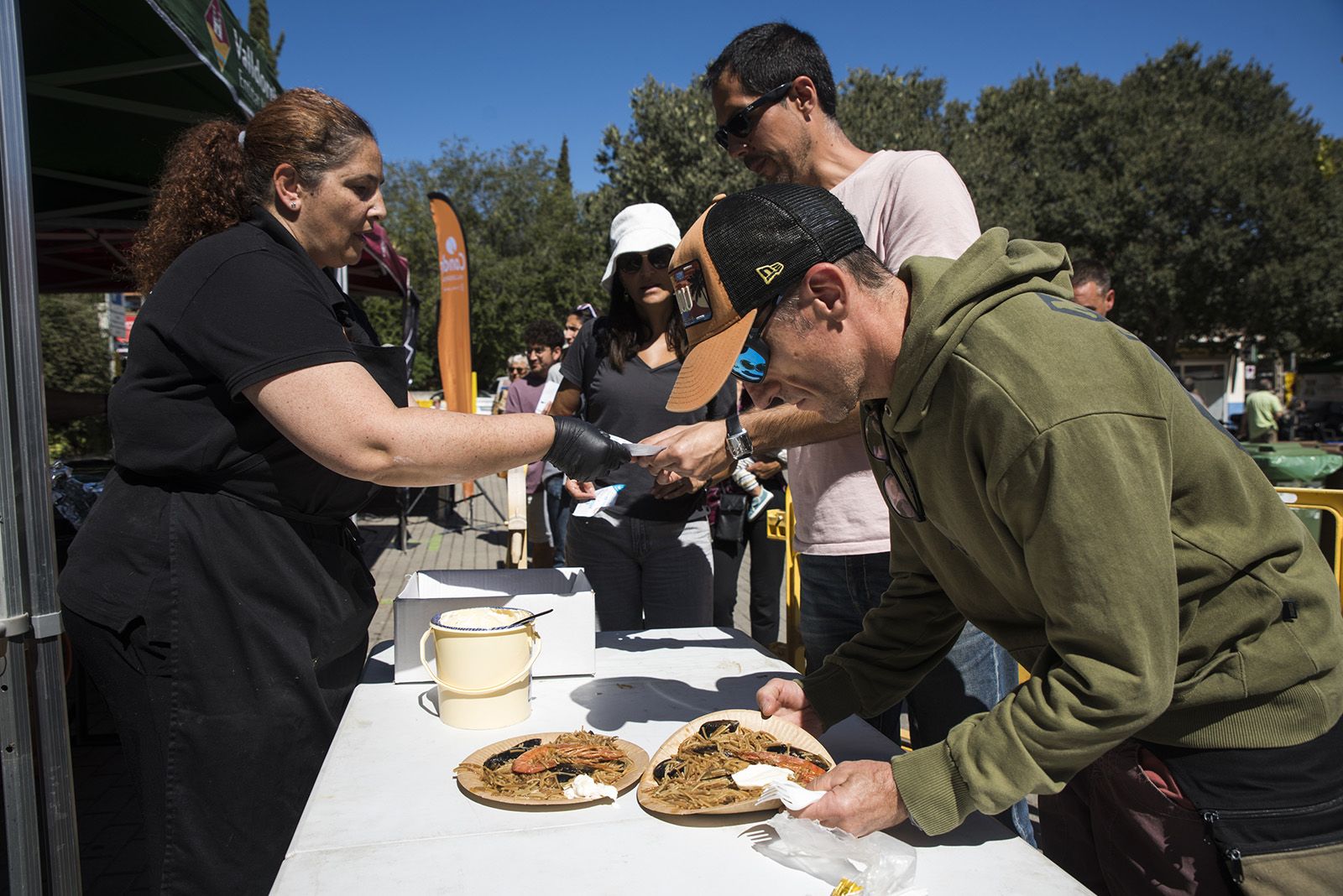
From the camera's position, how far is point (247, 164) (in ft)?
6.42

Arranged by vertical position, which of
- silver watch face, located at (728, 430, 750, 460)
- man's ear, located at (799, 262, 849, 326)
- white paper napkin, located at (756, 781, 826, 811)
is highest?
man's ear, located at (799, 262, 849, 326)

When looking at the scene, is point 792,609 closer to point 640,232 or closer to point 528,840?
point 640,232

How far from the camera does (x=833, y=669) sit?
1.69 metres

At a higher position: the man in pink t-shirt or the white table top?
the man in pink t-shirt

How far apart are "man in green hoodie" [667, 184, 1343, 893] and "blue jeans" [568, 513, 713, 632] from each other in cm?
155

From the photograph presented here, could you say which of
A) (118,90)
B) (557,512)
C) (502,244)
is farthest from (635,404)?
(502,244)

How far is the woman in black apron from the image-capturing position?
166cm

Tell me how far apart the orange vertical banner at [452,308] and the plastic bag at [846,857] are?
8017 mm

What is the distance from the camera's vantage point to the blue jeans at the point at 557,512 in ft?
18.7

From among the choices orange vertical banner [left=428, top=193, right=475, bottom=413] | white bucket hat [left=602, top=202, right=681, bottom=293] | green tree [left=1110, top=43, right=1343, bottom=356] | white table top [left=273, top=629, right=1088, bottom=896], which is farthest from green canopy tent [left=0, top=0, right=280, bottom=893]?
green tree [left=1110, top=43, right=1343, bottom=356]

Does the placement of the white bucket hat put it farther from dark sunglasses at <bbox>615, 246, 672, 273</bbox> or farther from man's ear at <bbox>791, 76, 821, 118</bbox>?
man's ear at <bbox>791, 76, 821, 118</bbox>

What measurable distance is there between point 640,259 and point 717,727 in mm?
2069

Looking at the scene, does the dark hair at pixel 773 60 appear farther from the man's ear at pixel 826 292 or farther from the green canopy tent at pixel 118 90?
the green canopy tent at pixel 118 90

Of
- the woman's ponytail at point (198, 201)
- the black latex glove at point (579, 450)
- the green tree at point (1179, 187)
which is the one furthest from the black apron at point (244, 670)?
the green tree at point (1179, 187)
